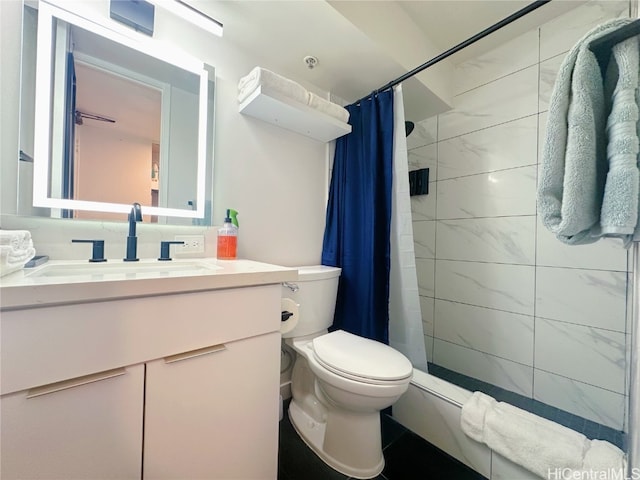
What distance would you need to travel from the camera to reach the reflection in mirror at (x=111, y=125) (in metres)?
0.87

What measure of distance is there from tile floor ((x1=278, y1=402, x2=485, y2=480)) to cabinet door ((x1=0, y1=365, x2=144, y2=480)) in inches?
26.5

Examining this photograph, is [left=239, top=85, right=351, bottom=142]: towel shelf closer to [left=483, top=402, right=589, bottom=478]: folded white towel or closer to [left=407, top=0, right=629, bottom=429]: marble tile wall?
[left=407, top=0, right=629, bottom=429]: marble tile wall

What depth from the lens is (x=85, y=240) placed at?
888 millimetres

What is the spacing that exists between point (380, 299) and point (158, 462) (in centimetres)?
110

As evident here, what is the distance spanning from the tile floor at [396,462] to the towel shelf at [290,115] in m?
1.59

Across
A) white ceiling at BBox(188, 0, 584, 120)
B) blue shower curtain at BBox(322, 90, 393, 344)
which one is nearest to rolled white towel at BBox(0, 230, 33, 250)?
white ceiling at BBox(188, 0, 584, 120)

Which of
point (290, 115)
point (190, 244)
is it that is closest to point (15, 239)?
point (190, 244)

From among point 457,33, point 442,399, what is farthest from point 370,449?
point 457,33

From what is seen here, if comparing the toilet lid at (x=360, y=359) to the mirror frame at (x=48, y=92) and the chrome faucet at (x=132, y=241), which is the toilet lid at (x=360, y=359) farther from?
the mirror frame at (x=48, y=92)

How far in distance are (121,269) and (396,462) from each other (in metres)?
1.33

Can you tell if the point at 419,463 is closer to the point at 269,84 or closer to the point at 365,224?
the point at 365,224

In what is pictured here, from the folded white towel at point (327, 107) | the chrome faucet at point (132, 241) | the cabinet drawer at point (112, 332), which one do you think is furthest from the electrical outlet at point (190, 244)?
the folded white towel at point (327, 107)

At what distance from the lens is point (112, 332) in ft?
1.79

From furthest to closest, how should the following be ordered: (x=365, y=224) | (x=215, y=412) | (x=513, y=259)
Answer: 1. (x=513, y=259)
2. (x=365, y=224)
3. (x=215, y=412)
